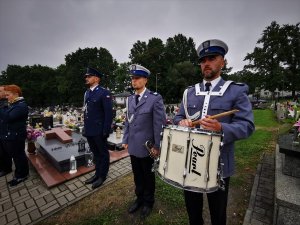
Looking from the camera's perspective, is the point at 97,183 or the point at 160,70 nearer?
the point at 97,183

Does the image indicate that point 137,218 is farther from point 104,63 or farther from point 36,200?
point 104,63

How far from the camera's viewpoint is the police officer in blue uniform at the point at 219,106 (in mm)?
1839

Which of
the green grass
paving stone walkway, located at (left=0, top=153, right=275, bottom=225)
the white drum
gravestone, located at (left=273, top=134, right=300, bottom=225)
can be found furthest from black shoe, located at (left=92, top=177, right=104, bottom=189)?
the green grass

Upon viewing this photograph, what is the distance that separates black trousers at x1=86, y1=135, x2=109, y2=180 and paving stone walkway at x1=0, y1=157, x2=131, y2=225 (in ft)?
1.08

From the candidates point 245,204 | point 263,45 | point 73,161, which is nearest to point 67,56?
point 263,45

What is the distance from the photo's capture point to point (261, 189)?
4109 millimetres

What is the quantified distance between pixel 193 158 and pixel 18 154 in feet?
16.5

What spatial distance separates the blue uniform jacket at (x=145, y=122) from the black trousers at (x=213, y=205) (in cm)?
106

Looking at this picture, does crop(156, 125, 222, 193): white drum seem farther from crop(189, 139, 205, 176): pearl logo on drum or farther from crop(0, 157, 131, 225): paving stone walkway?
crop(0, 157, 131, 225): paving stone walkway

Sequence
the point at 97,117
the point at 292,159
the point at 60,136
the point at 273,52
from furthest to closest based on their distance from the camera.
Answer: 1. the point at 273,52
2. the point at 60,136
3. the point at 97,117
4. the point at 292,159

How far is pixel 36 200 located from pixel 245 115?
15.2 feet

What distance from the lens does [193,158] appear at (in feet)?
5.62

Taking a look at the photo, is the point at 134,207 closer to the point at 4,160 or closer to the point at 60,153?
the point at 60,153

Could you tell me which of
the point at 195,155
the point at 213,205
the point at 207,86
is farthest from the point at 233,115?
the point at 213,205
